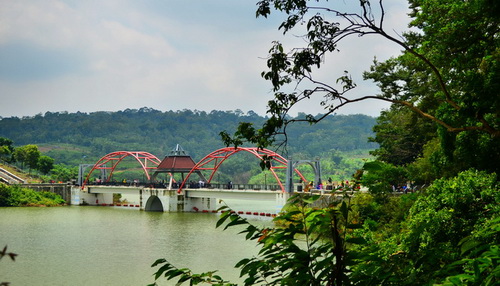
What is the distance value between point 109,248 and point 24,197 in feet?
114

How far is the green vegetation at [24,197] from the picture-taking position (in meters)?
56.8

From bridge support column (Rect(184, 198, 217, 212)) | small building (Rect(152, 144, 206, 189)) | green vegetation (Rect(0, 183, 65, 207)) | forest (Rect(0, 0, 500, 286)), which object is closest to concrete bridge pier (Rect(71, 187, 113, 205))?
green vegetation (Rect(0, 183, 65, 207))

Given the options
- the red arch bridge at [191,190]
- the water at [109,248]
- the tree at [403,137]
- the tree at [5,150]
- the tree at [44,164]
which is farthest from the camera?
the tree at [5,150]

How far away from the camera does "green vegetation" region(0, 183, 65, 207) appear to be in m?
56.8

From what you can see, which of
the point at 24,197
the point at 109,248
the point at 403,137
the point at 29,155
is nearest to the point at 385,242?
the point at 403,137

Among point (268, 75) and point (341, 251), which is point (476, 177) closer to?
point (268, 75)

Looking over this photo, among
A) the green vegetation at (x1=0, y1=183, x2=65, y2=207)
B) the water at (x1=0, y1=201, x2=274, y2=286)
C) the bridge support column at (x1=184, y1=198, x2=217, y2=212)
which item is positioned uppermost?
the green vegetation at (x1=0, y1=183, x2=65, y2=207)

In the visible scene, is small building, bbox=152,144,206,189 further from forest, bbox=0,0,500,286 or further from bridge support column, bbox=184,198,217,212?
forest, bbox=0,0,500,286

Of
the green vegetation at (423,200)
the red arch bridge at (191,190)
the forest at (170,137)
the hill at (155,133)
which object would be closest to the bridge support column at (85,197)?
the red arch bridge at (191,190)

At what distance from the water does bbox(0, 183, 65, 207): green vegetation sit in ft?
39.5

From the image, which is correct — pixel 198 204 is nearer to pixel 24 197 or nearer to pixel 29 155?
pixel 24 197

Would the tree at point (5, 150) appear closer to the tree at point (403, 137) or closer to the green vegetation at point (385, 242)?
the tree at point (403, 137)

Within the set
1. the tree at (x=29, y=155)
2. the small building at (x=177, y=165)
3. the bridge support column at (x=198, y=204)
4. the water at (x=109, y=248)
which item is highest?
the tree at (x=29, y=155)

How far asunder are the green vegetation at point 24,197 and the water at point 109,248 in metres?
12.1
